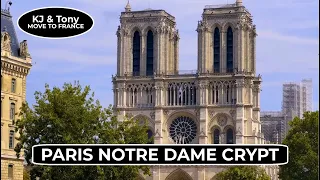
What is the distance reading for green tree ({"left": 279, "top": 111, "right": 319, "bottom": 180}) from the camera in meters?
80.6

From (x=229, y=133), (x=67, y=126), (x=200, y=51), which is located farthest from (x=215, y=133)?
(x=67, y=126)

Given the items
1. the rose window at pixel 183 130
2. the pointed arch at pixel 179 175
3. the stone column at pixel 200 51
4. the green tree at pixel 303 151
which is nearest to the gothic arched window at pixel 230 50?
the stone column at pixel 200 51

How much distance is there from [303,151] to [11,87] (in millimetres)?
26210

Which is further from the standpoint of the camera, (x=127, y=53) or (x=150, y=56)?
(x=150, y=56)

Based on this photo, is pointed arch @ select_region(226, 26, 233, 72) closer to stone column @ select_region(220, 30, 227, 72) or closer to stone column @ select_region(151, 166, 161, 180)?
stone column @ select_region(220, 30, 227, 72)

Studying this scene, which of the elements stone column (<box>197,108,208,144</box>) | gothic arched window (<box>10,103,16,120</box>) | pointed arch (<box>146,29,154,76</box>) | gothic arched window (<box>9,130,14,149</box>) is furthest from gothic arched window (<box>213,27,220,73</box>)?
gothic arched window (<box>9,130,14,149</box>)

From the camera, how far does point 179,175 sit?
154m

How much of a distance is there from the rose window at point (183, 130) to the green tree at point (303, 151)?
220 ft

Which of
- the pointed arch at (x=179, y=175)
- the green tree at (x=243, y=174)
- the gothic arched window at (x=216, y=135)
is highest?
the gothic arched window at (x=216, y=135)

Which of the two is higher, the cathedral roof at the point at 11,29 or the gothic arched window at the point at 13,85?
the cathedral roof at the point at 11,29

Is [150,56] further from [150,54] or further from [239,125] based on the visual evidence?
[239,125]

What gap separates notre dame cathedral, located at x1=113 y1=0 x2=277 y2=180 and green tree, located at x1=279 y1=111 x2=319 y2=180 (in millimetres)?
61415

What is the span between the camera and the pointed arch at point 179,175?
152875 millimetres

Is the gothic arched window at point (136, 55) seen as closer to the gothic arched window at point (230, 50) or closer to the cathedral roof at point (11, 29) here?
the gothic arched window at point (230, 50)
